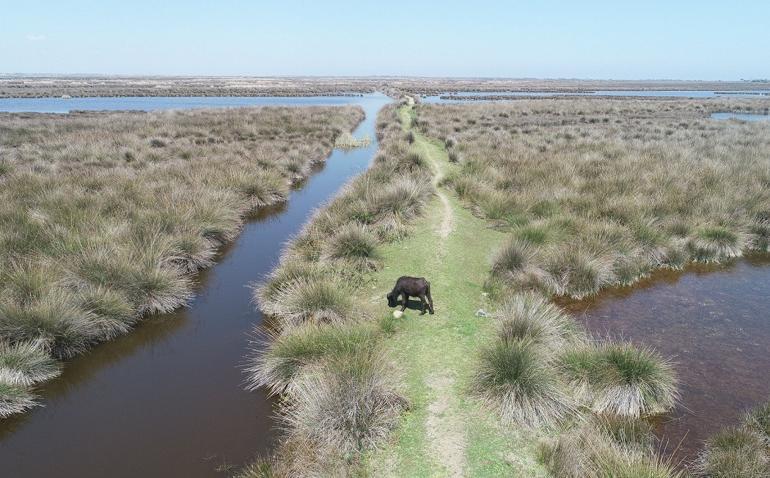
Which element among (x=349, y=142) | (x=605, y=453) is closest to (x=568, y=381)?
(x=605, y=453)

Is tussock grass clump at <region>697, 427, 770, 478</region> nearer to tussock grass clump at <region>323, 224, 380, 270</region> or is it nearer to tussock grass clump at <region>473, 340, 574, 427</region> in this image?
tussock grass clump at <region>473, 340, 574, 427</region>

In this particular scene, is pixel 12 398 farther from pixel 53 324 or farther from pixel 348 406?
pixel 348 406

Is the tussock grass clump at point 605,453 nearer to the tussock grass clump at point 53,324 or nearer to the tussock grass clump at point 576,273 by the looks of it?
the tussock grass clump at point 576,273

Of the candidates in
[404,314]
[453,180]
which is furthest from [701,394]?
[453,180]

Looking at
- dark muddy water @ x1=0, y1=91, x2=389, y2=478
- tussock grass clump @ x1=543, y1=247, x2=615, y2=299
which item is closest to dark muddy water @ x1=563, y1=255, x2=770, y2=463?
tussock grass clump @ x1=543, y1=247, x2=615, y2=299

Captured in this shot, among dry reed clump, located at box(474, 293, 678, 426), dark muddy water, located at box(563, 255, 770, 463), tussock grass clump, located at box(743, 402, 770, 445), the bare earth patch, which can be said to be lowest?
dark muddy water, located at box(563, 255, 770, 463)

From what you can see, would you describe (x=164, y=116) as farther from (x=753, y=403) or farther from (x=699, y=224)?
(x=753, y=403)
